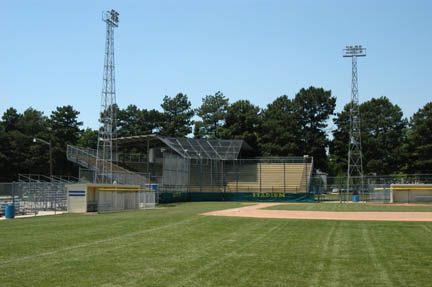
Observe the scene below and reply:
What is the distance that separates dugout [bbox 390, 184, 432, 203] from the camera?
148 feet

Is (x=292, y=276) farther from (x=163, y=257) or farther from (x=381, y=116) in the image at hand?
(x=381, y=116)

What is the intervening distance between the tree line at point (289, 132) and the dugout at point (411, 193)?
31.3 m

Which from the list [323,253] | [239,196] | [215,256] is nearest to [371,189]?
[239,196]

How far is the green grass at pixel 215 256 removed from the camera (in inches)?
368

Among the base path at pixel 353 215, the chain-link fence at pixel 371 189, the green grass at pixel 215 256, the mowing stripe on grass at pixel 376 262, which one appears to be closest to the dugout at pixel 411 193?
the chain-link fence at pixel 371 189

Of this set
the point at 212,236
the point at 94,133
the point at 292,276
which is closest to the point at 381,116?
the point at 94,133

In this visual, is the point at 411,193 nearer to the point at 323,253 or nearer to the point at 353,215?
the point at 353,215

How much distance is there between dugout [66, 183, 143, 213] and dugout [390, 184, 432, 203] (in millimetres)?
28945

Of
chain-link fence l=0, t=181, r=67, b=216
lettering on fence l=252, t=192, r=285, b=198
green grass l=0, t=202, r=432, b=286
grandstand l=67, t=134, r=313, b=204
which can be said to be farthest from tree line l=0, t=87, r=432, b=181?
green grass l=0, t=202, r=432, b=286

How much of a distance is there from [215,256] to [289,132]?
227ft

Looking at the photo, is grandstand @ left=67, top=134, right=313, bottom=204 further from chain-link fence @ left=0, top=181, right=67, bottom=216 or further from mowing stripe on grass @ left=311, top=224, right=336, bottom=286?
mowing stripe on grass @ left=311, top=224, right=336, bottom=286

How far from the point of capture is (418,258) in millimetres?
11828

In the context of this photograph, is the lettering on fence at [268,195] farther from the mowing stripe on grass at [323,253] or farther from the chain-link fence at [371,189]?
→ the mowing stripe on grass at [323,253]

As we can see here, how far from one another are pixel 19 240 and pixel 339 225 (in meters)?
14.4
